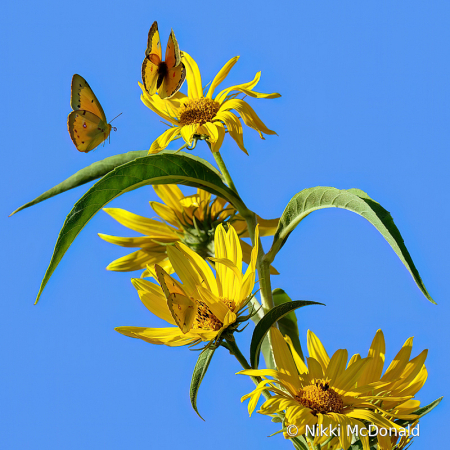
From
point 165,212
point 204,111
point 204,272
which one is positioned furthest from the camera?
point 165,212

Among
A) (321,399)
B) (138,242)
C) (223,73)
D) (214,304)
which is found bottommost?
(321,399)


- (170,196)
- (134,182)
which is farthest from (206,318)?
(170,196)

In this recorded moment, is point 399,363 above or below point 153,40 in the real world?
below

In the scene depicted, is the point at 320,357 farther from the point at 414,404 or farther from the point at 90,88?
the point at 90,88

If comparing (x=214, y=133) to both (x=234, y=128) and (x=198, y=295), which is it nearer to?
(x=234, y=128)

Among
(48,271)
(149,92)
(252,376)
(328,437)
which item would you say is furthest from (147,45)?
(328,437)

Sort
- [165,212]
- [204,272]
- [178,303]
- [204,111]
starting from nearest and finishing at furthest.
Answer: [178,303], [204,272], [204,111], [165,212]

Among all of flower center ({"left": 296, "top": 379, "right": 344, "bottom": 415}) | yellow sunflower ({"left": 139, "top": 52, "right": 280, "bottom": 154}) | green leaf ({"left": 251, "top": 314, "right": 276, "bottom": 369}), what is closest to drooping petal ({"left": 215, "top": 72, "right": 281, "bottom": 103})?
yellow sunflower ({"left": 139, "top": 52, "right": 280, "bottom": 154})
